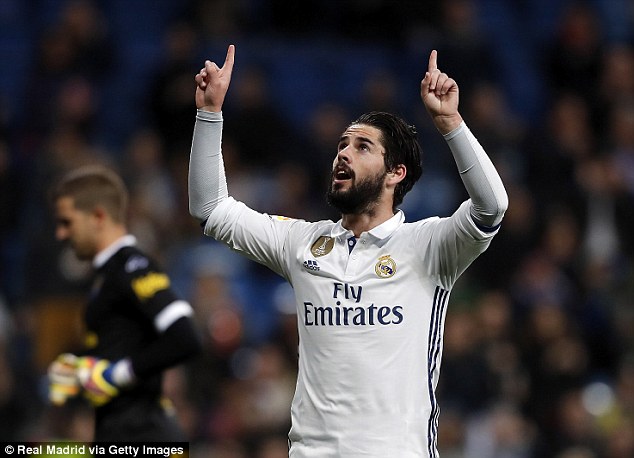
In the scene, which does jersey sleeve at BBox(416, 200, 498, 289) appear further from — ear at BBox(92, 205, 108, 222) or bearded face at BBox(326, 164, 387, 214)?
ear at BBox(92, 205, 108, 222)

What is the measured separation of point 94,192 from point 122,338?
2.43 feet

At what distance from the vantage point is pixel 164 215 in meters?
10.2

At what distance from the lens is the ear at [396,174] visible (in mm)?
4527

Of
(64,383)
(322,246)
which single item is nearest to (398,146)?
(322,246)

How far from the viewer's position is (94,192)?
226 inches

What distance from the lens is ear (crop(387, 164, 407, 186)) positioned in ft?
14.9

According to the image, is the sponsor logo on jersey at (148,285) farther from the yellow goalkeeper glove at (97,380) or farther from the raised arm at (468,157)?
the raised arm at (468,157)

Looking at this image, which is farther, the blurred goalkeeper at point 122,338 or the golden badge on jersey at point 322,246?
the blurred goalkeeper at point 122,338

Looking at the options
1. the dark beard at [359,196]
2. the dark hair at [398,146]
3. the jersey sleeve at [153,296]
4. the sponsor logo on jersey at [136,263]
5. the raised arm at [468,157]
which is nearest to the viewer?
the raised arm at [468,157]

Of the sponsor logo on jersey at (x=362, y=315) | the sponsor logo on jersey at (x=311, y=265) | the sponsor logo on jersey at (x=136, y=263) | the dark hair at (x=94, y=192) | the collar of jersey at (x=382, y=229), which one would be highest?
the dark hair at (x=94, y=192)

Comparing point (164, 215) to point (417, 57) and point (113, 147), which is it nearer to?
point (113, 147)

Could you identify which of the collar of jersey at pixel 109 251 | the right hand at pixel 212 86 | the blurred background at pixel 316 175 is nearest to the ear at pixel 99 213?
the collar of jersey at pixel 109 251

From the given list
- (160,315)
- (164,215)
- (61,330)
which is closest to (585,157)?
(164,215)

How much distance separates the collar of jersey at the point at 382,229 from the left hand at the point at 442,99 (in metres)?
0.47
